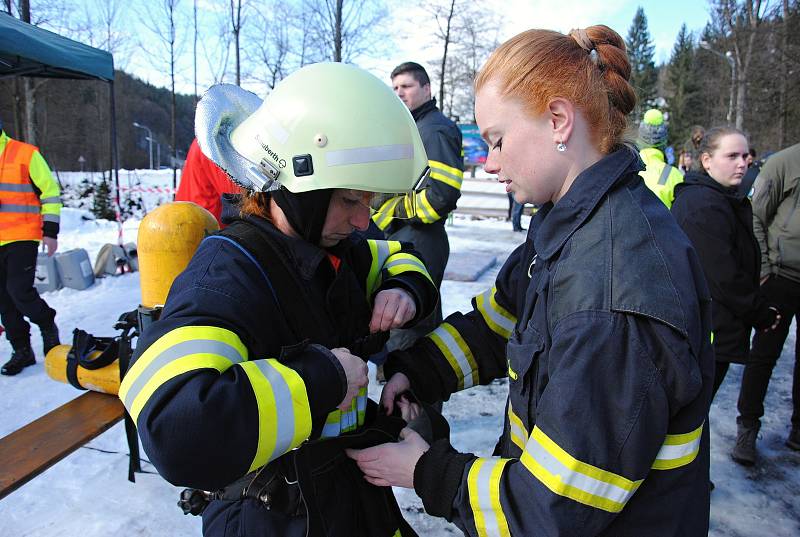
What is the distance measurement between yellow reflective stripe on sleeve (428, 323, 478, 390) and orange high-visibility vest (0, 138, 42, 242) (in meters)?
4.52

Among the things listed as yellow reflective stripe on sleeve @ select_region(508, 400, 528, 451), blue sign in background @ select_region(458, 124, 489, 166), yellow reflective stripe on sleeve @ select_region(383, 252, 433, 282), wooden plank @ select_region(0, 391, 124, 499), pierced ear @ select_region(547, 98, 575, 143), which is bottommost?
wooden plank @ select_region(0, 391, 124, 499)

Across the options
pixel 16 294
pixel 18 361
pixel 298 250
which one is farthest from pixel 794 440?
pixel 16 294

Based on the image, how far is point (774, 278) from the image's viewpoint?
3.63 meters

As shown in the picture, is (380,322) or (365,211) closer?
(365,211)

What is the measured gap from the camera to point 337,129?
129cm

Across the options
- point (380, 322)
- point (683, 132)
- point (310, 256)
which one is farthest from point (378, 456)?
point (683, 132)

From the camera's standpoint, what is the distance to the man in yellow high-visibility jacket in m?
4.59

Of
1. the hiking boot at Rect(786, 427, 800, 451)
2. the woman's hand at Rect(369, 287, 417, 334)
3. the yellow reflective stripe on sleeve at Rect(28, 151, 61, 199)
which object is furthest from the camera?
the yellow reflective stripe on sleeve at Rect(28, 151, 61, 199)

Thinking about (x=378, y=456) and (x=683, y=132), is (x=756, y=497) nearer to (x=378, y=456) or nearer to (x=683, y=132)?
(x=378, y=456)

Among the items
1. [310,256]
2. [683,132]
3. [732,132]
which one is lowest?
[310,256]

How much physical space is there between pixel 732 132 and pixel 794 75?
85.3ft

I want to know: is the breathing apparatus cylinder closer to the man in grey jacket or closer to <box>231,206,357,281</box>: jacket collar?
<box>231,206,357,281</box>: jacket collar

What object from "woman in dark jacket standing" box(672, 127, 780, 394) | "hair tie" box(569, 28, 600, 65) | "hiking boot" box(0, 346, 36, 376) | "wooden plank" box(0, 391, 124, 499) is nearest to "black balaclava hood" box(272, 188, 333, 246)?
"hair tie" box(569, 28, 600, 65)

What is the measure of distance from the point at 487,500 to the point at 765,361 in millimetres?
3242
